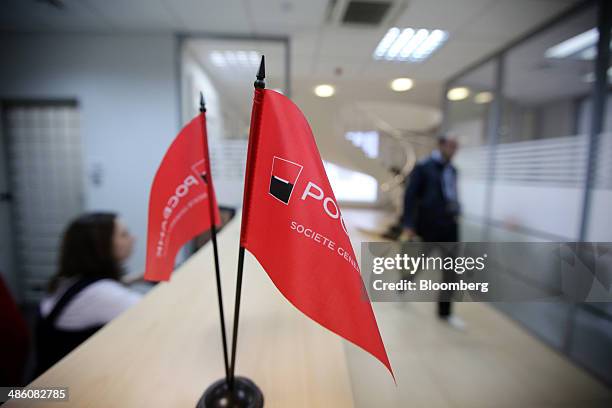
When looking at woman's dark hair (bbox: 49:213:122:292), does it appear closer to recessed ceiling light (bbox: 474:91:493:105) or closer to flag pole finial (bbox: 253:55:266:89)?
flag pole finial (bbox: 253:55:266:89)

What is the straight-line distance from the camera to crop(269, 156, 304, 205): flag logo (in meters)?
Result: 0.31

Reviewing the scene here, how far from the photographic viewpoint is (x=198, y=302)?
72 cm

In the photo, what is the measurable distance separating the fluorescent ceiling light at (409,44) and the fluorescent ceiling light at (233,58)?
0.28 metres

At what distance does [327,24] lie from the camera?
1.95 feet

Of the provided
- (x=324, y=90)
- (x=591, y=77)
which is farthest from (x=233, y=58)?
(x=591, y=77)

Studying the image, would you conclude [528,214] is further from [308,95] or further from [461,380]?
[308,95]

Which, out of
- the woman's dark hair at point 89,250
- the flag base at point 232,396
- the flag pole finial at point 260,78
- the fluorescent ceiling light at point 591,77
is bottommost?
the flag base at point 232,396

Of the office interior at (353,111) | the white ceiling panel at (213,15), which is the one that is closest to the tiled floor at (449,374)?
the office interior at (353,111)

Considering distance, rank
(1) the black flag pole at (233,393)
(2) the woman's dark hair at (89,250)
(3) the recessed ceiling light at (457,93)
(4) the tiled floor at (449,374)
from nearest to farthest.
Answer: (1) the black flag pole at (233,393) < (4) the tiled floor at (449,374) < (3) the recessed ceiling light at (457,93) < (2) the woman's dark hair at (89,250)

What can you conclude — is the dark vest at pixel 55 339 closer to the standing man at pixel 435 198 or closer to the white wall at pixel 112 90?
the white wall at pixel 112 90

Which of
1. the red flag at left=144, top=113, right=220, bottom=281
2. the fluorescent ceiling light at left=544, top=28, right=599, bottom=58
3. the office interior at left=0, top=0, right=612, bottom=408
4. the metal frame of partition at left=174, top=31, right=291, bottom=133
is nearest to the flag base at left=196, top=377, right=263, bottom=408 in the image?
the office interior at left=0, top=0, right=612, bottom=408

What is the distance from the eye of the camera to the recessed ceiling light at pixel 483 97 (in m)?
0.77

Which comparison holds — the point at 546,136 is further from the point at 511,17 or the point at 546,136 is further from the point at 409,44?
the point at 409,44

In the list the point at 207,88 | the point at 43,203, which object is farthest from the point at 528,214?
the point at 43,203
